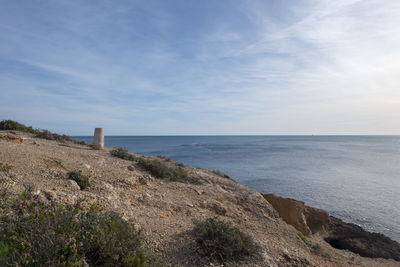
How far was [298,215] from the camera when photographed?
9492mm

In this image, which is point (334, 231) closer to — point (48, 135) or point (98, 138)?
point (98, 138)

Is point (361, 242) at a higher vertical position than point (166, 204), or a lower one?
lower

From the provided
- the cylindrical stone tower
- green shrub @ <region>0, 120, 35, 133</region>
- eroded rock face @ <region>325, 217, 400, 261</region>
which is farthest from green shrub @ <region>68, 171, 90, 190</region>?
eroded rock face @ <region>325, 217, 400, 261</region>

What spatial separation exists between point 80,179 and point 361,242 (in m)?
11.5

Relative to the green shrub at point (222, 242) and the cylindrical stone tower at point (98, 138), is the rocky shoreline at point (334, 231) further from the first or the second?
the cylindrical stone tower at point (98, 138)

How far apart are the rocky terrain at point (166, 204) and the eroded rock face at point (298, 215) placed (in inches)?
1.9

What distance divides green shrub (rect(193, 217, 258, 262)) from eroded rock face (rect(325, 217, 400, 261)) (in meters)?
7.98

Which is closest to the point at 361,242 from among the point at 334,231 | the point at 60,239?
the point at 334,231

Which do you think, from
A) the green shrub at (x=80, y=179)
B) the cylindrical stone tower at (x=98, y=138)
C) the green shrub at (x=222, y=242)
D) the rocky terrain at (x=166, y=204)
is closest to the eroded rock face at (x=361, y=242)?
the rocky terrain at (x=166, y=204)

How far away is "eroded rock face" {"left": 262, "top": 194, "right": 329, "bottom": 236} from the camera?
9.32 metres

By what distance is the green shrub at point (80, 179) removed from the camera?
607 cm

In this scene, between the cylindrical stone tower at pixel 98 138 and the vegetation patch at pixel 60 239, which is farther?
the cylindrical stone tower at pixel 98 138

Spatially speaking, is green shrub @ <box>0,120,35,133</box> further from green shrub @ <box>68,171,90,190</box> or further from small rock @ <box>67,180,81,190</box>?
small rock @ <box>67,180,81,190</box>

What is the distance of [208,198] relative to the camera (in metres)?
8.21
